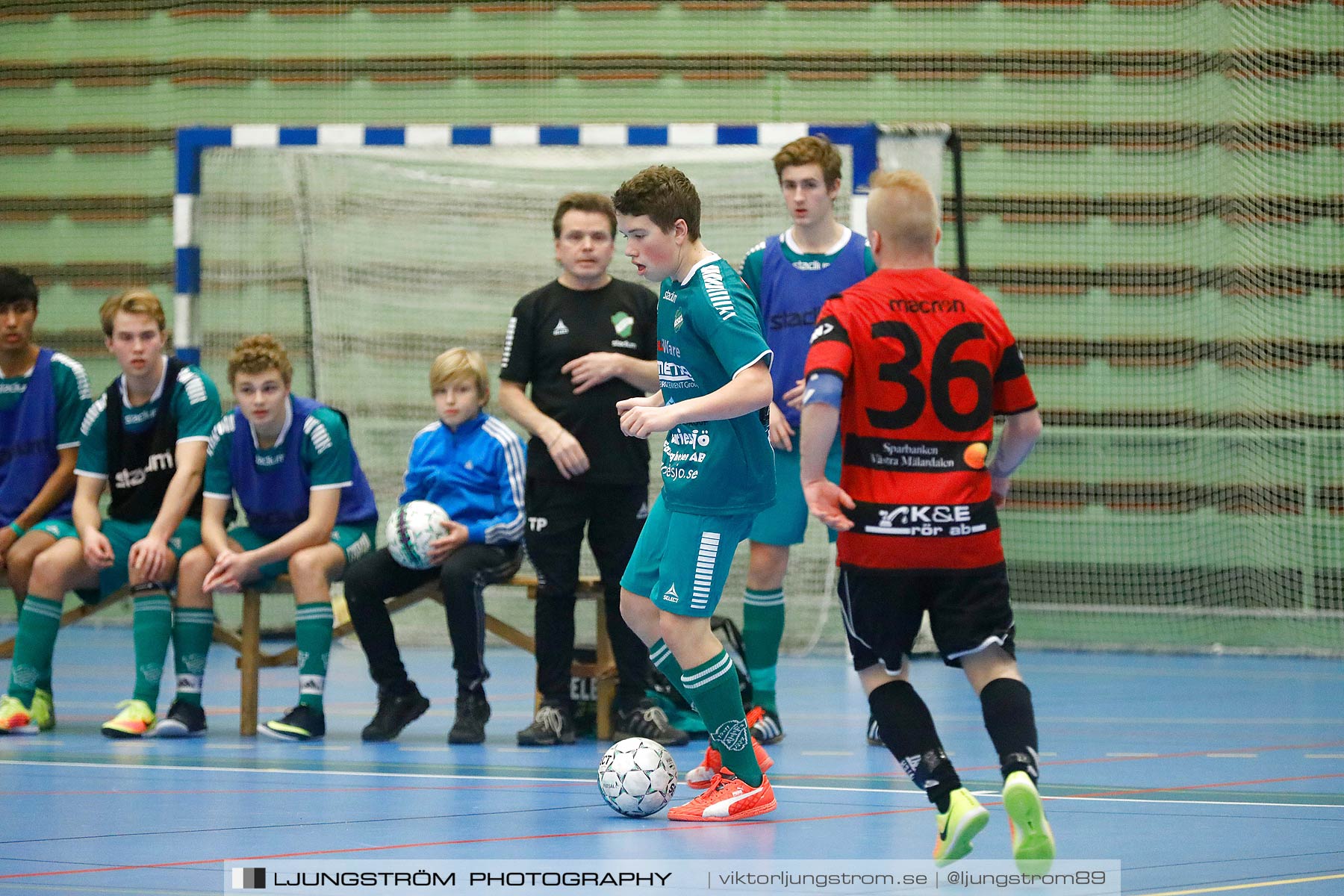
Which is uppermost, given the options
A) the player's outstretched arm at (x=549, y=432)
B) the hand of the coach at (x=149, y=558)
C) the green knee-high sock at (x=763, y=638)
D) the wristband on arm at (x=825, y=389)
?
the wristband on arm at (x=825, y=389)

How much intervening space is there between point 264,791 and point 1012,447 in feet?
7.30

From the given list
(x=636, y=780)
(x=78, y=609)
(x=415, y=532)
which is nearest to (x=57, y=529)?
(x=78, y=609)

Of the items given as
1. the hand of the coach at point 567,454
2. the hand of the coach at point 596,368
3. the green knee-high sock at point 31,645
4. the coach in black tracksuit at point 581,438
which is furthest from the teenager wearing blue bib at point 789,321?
the green knee-high sock at point 31,645

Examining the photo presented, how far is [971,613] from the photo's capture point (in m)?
3.38

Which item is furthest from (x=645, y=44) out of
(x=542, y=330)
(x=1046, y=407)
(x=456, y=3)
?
(x=542, y=330)

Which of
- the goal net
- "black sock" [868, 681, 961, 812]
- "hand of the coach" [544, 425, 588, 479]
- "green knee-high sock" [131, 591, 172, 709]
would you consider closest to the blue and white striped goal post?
the goal net

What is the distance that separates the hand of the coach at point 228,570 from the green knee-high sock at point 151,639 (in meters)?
0.26

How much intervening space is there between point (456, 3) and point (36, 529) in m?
6.02

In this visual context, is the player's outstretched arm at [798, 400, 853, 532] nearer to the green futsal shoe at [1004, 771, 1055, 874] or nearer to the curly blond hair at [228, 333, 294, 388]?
the green futsal shoe at [1004, 771, 1055, 874]

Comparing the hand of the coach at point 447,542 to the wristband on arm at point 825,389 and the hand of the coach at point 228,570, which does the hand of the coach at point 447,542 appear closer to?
the hand of the coach at point 228,570

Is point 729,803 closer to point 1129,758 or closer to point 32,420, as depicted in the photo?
point 1129,758

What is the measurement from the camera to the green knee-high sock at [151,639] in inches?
228

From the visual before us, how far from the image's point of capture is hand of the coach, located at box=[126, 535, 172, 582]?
5.75m

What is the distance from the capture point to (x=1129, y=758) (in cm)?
527
